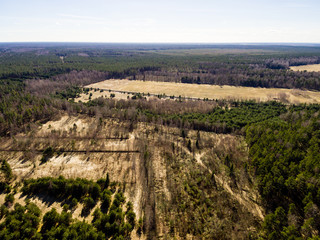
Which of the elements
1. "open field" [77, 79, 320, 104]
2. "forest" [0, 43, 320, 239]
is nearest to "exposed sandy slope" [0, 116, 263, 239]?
"forest" [0, 43, 320, 239]

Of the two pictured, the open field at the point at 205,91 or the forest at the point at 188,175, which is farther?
the open field at the point at 205,91

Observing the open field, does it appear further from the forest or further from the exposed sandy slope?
the exposed sandy slope

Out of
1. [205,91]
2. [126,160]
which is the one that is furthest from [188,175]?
[205,91]

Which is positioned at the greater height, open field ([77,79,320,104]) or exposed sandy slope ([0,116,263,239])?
open field ([77,79,320,104])

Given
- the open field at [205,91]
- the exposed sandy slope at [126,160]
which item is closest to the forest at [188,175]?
the exposed sandy slope at [126,160]

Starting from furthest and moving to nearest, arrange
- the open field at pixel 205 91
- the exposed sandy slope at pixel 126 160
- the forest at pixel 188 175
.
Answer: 1. the open field at pixel 205 91
2. the exposed sandy slope at pixel 126 160
3. the forest at pixel 188 175

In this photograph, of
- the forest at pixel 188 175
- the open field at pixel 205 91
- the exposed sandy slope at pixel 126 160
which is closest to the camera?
the forest at pixel 188 175

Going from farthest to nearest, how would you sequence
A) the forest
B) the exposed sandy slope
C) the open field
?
the open field, the exposed sandy slope, the forest

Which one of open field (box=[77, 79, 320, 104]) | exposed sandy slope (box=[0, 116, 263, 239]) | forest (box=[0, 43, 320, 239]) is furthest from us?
open field (box=[77, 79, 320, 104])

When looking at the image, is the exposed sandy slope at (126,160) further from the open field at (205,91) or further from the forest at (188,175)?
the open field at (205,91)

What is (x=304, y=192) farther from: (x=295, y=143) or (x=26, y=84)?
(x=26, y=84)
